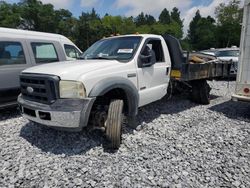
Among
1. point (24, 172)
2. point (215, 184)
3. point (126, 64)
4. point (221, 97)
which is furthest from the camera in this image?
point (221, 97)

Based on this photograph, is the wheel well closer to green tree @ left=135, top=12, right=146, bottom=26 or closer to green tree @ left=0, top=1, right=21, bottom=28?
green tree @ left=0, top=1, right=21, bottom=28

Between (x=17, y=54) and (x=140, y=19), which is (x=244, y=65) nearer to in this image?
(x=17, y=54)

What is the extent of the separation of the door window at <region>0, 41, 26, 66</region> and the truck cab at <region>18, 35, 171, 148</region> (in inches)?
72.2

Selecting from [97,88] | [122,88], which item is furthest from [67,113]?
[122,88]

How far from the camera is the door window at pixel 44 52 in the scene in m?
6.45

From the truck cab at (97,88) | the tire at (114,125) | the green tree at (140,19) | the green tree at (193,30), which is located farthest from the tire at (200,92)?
the green tree at (140,19)

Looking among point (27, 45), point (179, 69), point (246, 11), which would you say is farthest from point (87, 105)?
point (246, 11)

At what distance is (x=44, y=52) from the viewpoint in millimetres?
6723

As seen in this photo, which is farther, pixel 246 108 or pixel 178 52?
pixel 246 108

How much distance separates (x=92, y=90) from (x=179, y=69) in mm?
2839

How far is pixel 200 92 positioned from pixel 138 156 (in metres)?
4.13

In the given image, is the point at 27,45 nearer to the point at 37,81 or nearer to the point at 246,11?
the point at 37,81

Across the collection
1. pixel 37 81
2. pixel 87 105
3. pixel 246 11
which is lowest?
pixel 87 105

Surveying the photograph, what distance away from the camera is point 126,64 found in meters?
4.51
